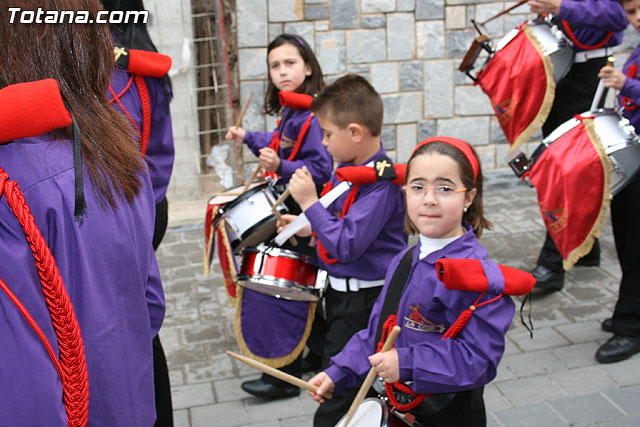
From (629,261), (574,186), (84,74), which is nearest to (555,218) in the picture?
(574,186)

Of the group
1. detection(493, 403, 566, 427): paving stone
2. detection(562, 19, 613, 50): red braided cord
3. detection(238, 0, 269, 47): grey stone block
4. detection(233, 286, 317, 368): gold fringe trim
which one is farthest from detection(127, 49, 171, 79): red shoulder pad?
detection(238, 0, 269, 47): grey stone block

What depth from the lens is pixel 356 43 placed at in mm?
5898

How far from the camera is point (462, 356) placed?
78.6 inches

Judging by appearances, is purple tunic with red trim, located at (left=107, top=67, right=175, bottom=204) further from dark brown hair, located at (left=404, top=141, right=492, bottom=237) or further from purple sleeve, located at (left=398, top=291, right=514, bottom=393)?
purple sleeve, located at (left=398, top=291, right=514, bottom=393)

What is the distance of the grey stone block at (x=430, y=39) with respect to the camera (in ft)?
19.6

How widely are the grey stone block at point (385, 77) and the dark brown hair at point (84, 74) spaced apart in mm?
4666

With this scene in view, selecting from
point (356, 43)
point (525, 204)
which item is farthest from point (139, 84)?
point (525, 204)

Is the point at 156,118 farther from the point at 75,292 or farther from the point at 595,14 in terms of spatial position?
the point at 595,14

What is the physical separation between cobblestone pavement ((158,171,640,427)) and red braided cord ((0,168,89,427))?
6.58 feet

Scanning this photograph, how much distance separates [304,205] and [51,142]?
164 cm

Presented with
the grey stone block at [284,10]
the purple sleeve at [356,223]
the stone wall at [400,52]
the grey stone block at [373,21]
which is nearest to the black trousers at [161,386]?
the purple sleeve at [356,223]

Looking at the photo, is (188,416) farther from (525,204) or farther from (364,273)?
(525,204)

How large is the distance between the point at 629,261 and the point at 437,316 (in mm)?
1878

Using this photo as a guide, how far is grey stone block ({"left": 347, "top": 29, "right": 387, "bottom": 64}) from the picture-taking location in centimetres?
589
